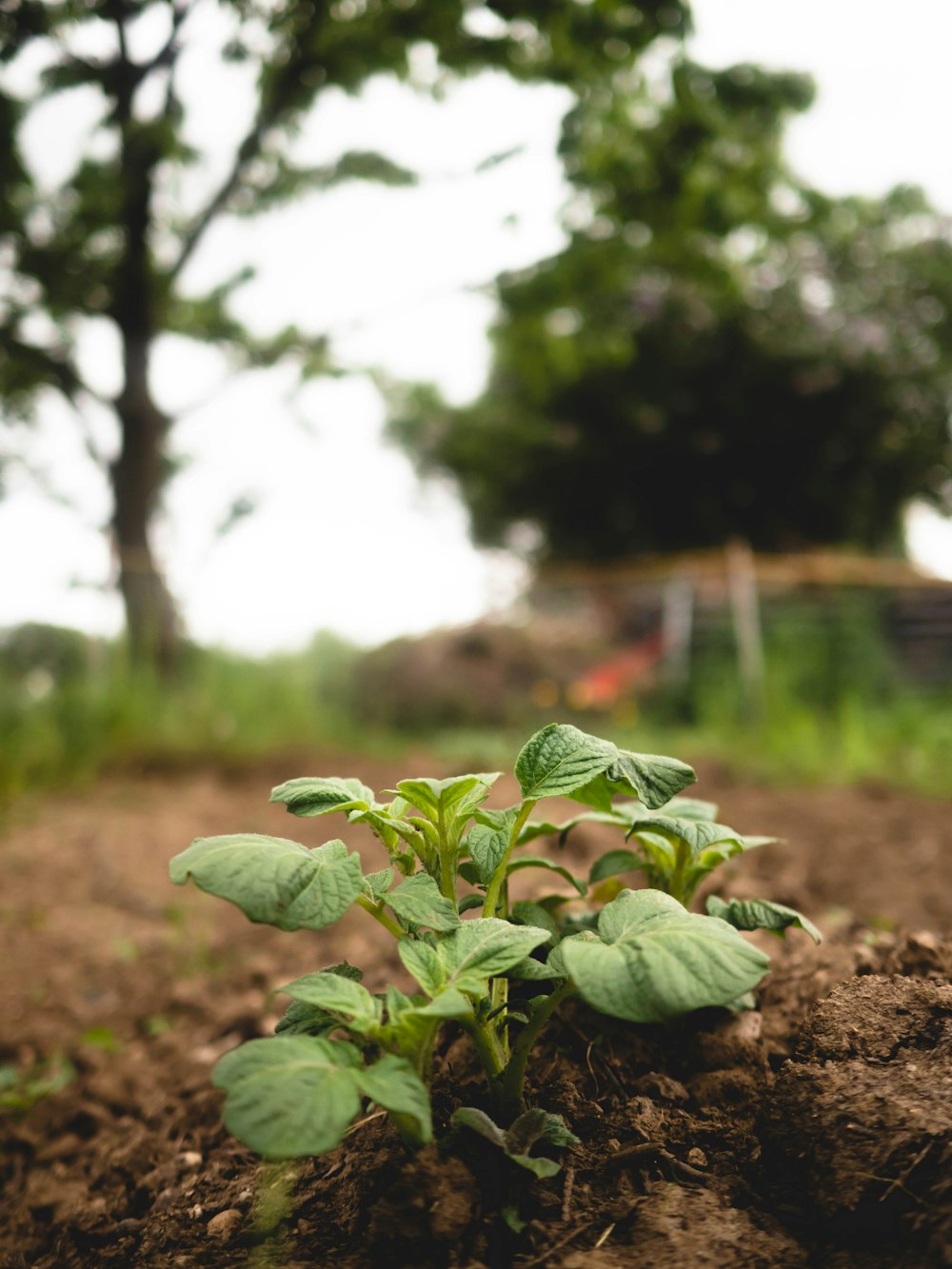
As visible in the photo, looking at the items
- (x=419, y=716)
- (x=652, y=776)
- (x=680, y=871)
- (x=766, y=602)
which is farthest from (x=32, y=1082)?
(x=766, y=602)

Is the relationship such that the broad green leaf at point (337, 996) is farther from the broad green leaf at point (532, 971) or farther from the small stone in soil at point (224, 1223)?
the small stone in soil at point (224, 1223)

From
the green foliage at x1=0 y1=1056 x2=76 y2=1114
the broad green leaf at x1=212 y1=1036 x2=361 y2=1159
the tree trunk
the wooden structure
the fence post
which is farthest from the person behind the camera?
the wooden structure

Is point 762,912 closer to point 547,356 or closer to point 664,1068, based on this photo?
point 664,1068

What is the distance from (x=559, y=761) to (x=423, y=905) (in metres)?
0.19

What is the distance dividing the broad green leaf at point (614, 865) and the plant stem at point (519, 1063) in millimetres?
217

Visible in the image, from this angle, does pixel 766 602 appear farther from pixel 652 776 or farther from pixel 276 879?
pixel 276 879

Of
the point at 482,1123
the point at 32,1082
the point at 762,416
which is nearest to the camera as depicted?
the point at 482,1123

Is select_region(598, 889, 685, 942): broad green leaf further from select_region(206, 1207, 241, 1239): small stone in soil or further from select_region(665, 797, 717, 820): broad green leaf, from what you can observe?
select_region(206, 1207, 241, 1239): small stone in soil

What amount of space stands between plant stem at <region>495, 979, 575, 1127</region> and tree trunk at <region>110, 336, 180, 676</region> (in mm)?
5094

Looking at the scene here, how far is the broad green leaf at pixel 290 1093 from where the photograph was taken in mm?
571

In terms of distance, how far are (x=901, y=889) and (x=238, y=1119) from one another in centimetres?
192

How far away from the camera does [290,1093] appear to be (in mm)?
604

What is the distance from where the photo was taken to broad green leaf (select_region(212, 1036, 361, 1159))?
1.87ft

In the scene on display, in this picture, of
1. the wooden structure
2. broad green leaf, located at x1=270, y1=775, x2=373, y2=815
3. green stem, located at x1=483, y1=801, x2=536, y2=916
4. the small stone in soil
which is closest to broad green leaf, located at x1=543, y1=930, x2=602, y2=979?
green stem, located at x1=483, y1=801, x2=536, y2=916
